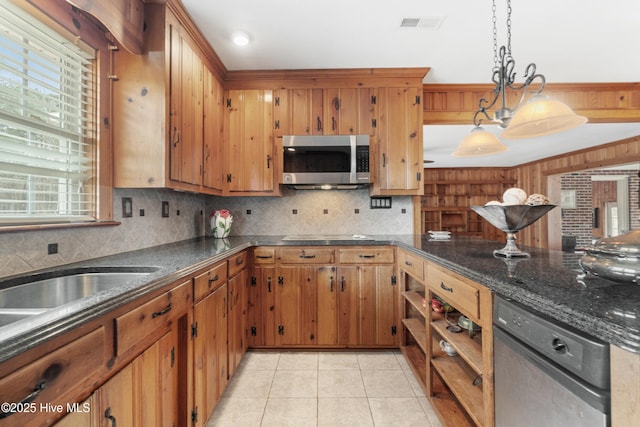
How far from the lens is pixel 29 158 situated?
4.18ft

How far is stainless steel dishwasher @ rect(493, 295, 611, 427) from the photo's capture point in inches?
26.0

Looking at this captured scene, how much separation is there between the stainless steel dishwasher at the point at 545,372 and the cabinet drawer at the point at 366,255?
1.41 metres

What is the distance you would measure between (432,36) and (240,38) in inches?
57.1

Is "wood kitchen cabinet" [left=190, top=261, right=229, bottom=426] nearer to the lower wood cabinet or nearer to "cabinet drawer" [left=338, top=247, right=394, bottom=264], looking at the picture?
the lower wood cabinet

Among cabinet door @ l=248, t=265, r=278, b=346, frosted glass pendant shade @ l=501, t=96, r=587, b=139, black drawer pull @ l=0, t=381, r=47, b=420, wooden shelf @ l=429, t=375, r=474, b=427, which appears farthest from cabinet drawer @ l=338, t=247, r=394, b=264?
black drawer pull @ l=0, t=381, r=47, b=420

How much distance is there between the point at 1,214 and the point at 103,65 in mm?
978

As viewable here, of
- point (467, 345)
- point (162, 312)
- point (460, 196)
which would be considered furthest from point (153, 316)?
point (460, 196)

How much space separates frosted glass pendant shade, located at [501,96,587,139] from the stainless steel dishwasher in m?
1.09

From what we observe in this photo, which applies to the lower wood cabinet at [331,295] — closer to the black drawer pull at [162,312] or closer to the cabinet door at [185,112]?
the cabinet door at [185,112]

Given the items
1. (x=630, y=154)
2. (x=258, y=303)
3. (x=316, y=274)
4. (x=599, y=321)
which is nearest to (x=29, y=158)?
(x=258, y=303)

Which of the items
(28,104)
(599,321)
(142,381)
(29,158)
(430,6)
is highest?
(430,6)

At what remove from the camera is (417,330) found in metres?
Answer: 2.12

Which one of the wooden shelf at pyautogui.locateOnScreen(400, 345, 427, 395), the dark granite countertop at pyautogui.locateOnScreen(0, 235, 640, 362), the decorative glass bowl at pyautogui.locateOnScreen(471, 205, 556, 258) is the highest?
the decorative glass bowl at pyautogui.locateOnScreen(471, 205, 556, 258)

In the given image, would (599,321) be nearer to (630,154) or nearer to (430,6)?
(430,6)
